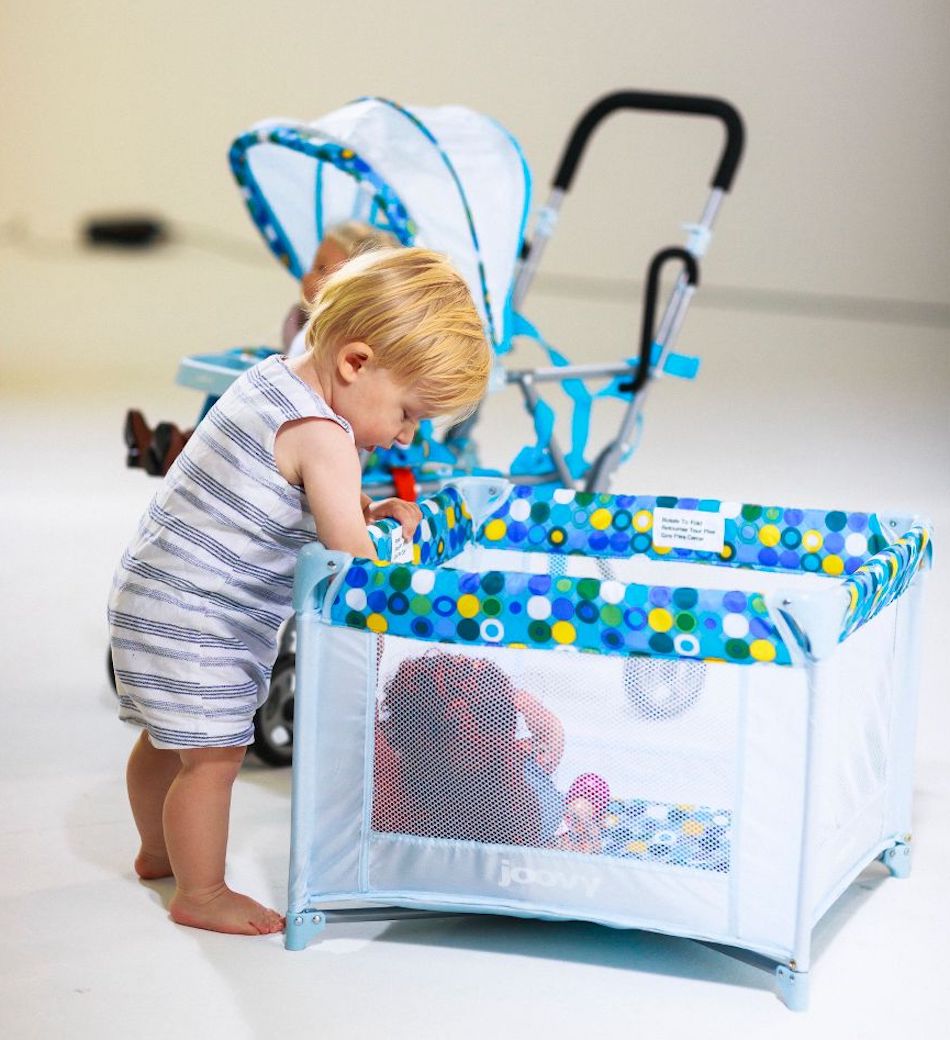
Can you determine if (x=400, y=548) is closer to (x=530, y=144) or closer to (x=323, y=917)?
(x=323, y=917)

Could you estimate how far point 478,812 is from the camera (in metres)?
1.80

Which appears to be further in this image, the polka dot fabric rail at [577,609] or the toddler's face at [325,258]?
the toddler's face at [325,258]

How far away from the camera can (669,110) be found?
122 inches

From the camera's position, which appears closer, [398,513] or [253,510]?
[253,510]


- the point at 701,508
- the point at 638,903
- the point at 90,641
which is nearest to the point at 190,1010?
the point at 638,903

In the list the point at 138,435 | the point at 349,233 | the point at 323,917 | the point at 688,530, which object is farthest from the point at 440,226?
the point at 323,917

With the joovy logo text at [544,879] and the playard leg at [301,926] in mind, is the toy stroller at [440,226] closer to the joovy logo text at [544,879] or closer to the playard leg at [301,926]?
the playard leg at [301,926]

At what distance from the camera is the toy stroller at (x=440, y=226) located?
261 cm

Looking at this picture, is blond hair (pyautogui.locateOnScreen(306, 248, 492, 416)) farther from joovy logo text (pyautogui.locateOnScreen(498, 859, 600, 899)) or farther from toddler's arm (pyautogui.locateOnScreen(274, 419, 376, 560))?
joovy logo text (pyautogui.locateOnScreen(498, 859, 600, 899))

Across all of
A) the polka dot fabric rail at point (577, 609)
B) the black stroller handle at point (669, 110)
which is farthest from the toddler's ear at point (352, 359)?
the black stroller handle at point (669, 110)

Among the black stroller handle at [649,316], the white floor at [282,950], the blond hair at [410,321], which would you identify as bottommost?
the white floor at [282,950]

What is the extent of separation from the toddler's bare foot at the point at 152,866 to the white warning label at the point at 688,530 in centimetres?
78

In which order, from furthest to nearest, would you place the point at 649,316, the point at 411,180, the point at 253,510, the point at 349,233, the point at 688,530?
the point at 649,316, the point at 349,233, the point at 411,180, the point at 688,530, the point at 253,510

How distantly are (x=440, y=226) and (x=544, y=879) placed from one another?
1301 mm
